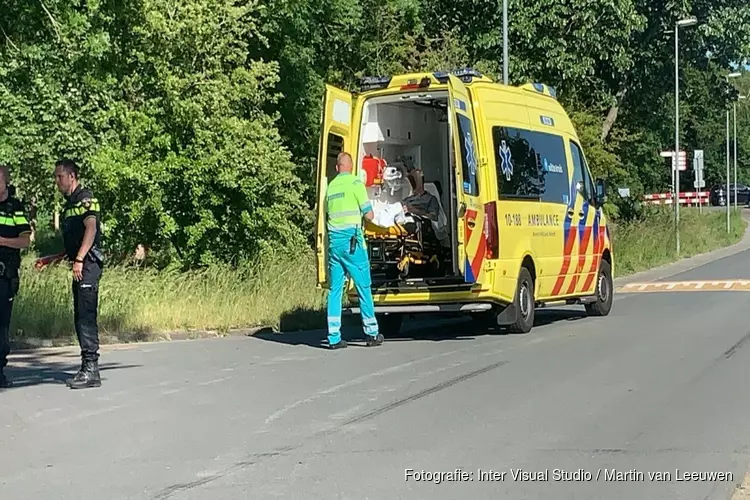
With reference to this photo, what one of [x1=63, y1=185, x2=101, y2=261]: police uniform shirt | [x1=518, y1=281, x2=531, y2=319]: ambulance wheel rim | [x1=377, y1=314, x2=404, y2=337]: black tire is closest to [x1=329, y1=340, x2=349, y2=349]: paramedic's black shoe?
[x1=377, y1=314, x2=404, y2=337]: black tire

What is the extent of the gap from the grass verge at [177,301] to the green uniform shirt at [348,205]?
10.1 feet

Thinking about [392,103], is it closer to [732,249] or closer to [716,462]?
[716,462]

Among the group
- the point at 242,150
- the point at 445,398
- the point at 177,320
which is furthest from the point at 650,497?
the point at 242,150

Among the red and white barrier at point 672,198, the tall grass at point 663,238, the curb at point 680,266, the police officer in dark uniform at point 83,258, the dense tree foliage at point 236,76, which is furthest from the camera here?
the red and white barrier at point 672,198

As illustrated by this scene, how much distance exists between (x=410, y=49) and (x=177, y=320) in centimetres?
1608

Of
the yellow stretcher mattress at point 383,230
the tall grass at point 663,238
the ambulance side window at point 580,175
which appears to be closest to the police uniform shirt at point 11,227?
the yellow stretcher mattress at point 383,230

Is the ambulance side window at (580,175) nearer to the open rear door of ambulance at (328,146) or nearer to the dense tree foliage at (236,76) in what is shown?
the open rear door of ambulance at (328,146)

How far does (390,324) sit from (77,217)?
17.8 feet

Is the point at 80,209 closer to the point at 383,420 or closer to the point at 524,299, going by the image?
the point at 383,420

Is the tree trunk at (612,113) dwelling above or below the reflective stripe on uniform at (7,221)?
above

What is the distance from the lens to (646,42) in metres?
33.8

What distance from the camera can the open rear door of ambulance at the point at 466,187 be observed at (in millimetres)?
12094

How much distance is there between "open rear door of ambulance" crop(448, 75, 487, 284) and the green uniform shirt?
3.56 ft

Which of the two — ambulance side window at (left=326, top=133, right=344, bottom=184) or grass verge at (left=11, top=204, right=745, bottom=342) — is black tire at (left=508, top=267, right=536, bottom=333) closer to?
ambulance side window at (left=326, top=133, right=344, bottom=184)
